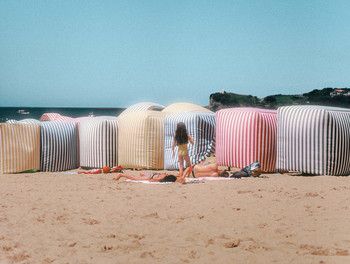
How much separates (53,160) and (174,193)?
464 centimetres

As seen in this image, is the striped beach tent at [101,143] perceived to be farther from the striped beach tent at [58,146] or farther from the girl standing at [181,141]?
the girl standing at [181,141]

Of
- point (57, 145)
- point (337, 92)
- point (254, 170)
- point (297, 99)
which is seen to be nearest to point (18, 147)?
point (57, 145)

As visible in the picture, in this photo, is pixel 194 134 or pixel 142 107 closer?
pixel 194 134

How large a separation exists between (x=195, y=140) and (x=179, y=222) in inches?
196

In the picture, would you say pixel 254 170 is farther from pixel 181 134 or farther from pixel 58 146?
pixel 58 146

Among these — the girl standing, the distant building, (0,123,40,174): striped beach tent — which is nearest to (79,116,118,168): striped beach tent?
(0,123,40,174): striped beach tent

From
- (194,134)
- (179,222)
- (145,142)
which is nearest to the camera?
(179,222)

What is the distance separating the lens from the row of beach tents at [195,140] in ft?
29.6

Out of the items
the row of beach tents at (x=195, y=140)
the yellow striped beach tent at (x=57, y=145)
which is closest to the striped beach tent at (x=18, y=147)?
the row of beach tents at (x=195, y=140)

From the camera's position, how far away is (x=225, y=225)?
17.3 ft

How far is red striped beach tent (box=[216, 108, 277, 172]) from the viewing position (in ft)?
31.6

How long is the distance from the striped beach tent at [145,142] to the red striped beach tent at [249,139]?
167cm

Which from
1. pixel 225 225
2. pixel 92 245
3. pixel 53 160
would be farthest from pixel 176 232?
pixel 53 160

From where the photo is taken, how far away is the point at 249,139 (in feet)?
31.6
